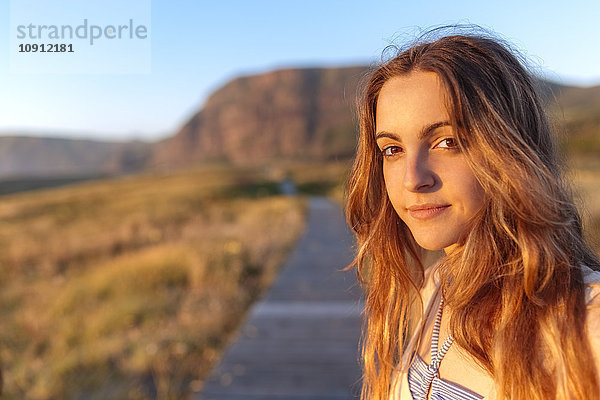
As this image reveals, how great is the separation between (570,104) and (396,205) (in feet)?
388

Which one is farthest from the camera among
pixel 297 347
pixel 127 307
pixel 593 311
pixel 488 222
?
pixel 127 307

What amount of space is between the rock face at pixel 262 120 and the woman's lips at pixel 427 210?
13517cm

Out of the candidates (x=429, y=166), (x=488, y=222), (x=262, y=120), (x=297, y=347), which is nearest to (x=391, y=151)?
(x=429, y=166)

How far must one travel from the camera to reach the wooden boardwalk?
3.70 meters

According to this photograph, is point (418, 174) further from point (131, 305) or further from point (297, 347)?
point (131, 305)

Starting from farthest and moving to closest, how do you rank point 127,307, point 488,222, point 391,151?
1. point 127,307
2. point 391,151
3. point 488,222

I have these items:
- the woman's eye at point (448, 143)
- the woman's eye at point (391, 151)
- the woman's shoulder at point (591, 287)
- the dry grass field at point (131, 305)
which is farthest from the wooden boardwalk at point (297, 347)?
the woman's shoulder at point (591, 287)

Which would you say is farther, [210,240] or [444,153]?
[210,240]

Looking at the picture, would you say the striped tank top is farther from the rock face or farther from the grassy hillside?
the rock face

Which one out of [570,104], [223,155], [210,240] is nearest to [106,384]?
[210,240]

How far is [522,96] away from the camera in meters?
1.17

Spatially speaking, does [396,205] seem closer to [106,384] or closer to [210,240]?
[106,384]

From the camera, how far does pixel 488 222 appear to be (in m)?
1.12

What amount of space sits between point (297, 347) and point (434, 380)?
3461 mm
